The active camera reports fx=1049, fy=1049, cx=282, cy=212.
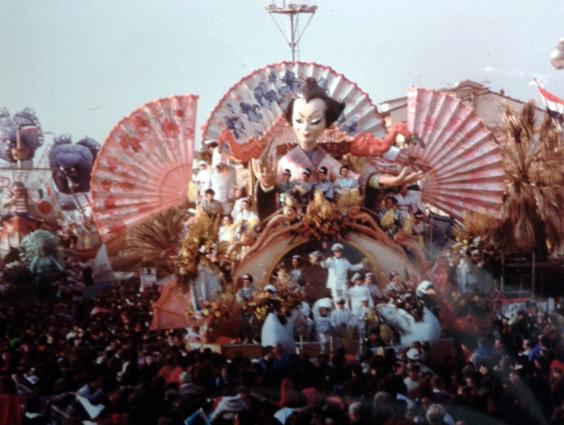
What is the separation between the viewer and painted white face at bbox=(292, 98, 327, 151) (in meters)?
7.95

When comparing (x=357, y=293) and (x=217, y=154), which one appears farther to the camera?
(x=217, y=154)

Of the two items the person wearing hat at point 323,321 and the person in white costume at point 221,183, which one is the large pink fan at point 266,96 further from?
the person wearing hat at point 323,321

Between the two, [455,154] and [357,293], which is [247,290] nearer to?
[357,293]

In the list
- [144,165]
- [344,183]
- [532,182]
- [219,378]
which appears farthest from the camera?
[532,182]

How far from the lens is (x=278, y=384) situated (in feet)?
24.7

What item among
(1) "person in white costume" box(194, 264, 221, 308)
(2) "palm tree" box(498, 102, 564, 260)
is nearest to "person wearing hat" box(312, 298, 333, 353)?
→ (1) "person in white costume" box(194, 264, 221, 308)

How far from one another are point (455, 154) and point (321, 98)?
1274 millimetres

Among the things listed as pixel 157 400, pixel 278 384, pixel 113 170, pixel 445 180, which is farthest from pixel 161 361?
pixel 445 180

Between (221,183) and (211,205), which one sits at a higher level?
(221,183)

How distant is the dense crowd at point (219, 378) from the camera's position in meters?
7.25

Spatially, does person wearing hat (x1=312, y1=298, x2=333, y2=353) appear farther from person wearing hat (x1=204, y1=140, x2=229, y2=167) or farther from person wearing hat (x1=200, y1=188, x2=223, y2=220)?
person wearing hat (x1=204, y1=140, x2=229, y2=167)

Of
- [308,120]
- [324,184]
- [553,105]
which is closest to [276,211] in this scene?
[324,184]

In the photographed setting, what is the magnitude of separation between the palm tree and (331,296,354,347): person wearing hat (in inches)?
66.9

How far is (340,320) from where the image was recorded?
307 inches
